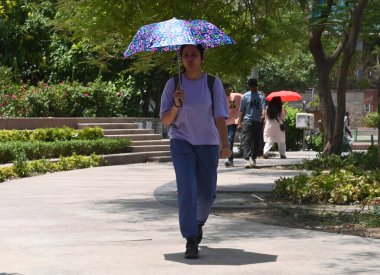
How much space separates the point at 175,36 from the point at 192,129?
0.77 metres

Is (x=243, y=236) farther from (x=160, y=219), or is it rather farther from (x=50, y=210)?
(x=50, y=210)

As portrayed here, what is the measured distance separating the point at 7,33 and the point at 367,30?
14.8m

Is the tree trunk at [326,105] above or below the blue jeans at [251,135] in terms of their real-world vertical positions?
above

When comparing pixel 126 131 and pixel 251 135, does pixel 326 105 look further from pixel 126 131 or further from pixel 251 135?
pixel 126 131

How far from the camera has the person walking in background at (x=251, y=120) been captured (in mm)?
18719

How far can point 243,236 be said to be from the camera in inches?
348

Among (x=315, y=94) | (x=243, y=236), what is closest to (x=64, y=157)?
(x=243, y=236)

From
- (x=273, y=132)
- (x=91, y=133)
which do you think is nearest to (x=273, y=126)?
(x=273, y=132)

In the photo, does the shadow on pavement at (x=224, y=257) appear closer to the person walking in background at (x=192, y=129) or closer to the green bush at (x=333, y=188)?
the person walking in background at (x=192, y=129)

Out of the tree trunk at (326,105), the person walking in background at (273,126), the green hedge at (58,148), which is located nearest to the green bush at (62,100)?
the green hedge at (58,148)

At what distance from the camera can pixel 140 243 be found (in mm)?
8445

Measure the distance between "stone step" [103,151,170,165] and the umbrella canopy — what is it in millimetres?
12757

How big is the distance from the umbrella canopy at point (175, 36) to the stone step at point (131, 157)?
12757 mm

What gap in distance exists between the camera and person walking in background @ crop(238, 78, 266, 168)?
61.4ft
